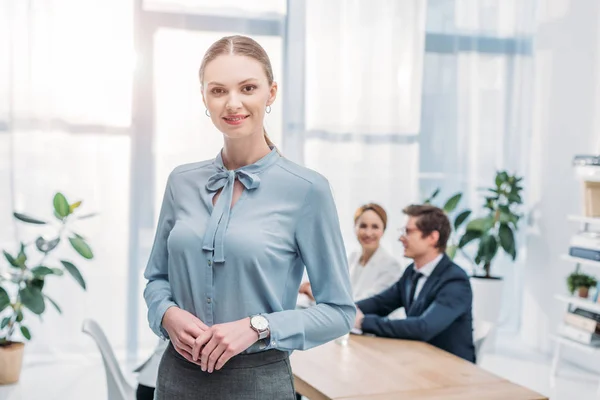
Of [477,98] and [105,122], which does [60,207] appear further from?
[477,98]

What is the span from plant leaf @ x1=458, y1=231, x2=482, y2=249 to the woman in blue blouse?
13.0 feet

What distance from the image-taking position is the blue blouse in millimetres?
1267

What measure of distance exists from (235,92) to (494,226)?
4214 millimetres

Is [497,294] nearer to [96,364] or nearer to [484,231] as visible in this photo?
[484,231]

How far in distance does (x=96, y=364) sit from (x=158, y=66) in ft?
6.29

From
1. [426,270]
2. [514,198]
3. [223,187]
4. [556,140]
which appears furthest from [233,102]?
[556,140]

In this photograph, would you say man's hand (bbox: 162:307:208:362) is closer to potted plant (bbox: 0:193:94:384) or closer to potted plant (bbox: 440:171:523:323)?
potted plant (bbox: 0:193:94:384)

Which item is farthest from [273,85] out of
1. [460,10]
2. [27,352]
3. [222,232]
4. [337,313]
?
[460,10]

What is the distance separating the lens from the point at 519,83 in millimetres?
5578

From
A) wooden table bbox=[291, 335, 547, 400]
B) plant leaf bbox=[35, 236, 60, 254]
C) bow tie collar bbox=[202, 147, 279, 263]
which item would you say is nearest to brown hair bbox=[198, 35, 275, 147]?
bow tie collar bbox=[202, 147, 279, 263]

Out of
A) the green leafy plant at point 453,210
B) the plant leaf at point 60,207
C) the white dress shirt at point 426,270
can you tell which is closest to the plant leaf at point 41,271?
the plant leaf at point 60,207

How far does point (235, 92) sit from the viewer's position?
1263 millimetres

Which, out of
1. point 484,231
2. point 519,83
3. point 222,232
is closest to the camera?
point 222,232

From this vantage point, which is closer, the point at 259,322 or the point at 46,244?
the point at 259,322
